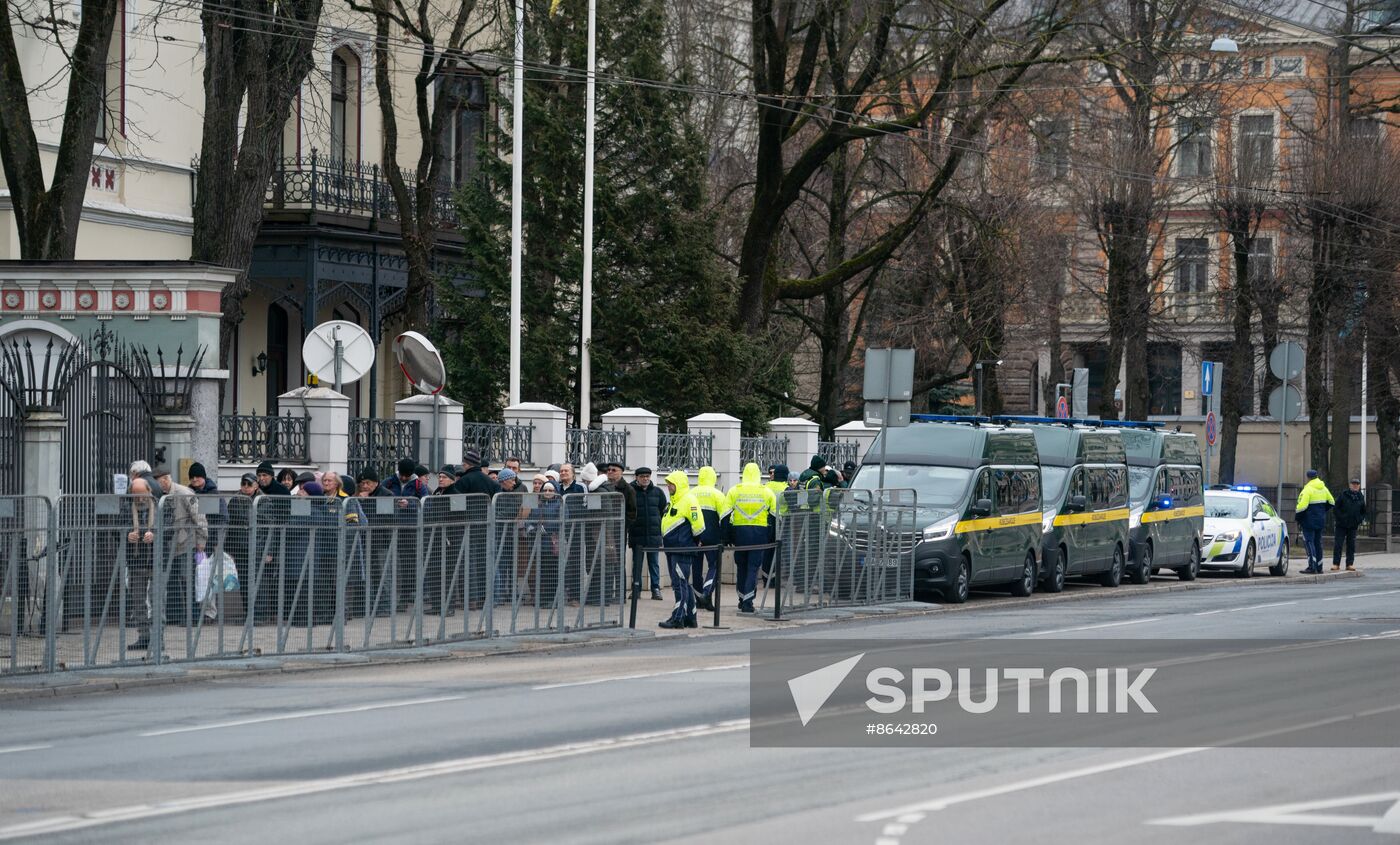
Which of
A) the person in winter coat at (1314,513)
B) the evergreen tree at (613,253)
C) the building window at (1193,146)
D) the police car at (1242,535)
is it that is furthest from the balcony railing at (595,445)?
the building window at (1193,146)

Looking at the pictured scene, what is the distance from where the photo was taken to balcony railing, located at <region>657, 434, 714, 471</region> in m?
30.2

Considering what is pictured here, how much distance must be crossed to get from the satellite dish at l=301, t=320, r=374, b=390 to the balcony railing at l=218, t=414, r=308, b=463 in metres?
1.92

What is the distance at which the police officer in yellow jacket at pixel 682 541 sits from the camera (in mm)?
21344

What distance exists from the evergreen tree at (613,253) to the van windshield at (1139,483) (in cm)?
654

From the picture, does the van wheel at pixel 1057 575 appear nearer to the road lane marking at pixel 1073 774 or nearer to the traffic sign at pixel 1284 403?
the traffic sign at pixel 1284 403

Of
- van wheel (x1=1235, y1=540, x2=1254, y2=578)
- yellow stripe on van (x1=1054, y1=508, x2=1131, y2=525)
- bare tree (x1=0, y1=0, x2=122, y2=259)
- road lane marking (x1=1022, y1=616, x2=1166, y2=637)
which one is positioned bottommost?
van wheel (x1=1235, y1=540, x2=1254, y2=578)

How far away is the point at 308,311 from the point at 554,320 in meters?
4.23

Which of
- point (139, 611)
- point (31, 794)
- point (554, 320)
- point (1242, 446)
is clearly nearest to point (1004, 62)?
point (554, 320)

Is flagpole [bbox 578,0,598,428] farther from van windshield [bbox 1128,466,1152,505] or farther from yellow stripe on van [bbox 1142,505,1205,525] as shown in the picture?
yellow stripe on van [bbox 1142,505,1205,525]

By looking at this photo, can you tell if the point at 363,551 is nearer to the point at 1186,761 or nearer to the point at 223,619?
the point at 223,619

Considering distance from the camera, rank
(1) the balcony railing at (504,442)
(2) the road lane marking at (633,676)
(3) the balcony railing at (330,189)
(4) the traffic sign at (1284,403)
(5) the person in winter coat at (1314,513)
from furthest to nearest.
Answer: (4) the traffic sign at (1284,403) → (5) the person in winter coat at (1314,513) → (3) the balcony railing at (330,189) → (1) the balcony railing at (504,442) → (2) the road lane marking at (633,676)

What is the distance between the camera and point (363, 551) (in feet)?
59.9

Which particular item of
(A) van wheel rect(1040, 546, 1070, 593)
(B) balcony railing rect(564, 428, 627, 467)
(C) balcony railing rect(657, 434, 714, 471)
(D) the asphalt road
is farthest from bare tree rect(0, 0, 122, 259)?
(A) van wheel rect(1040, 546, 1070, 593)

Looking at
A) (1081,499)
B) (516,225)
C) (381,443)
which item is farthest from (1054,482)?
(381,443)
